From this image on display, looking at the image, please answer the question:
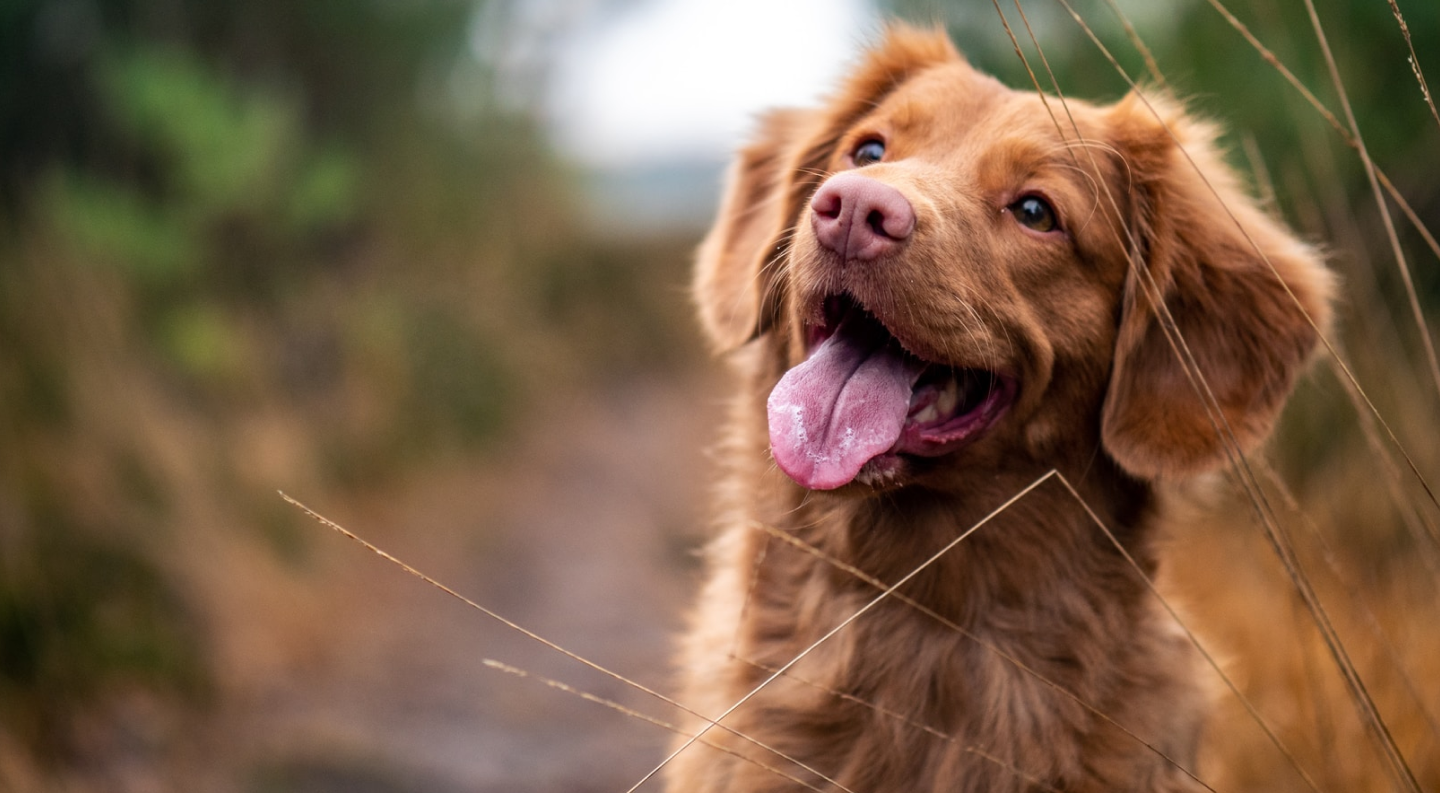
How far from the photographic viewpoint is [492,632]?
493 cm

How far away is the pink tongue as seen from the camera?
2068mm

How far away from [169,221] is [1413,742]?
16.4ft

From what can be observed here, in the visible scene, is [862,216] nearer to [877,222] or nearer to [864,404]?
[877,222]

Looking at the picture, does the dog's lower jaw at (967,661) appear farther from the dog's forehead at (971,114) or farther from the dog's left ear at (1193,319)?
the dog's forehead at (971,114)

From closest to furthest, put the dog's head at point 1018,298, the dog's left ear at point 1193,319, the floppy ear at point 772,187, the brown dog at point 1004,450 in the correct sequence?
the dog's head at point 1018,298, the brown dog at point 1004,450, the dog's left ear at point 1193,319, the floppy ear at point 772,187

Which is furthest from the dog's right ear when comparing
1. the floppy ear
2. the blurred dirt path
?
the blurred dirt path

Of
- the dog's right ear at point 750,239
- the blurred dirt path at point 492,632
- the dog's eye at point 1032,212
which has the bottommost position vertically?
the blurred dirt path at point 492,632

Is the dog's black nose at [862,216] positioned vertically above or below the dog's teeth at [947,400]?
above

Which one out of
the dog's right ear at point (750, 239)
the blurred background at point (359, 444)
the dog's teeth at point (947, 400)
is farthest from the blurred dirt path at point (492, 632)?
the dog's teeth at point (947, 400)

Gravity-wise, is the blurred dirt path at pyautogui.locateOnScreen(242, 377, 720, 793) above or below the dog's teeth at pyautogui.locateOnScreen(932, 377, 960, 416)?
below

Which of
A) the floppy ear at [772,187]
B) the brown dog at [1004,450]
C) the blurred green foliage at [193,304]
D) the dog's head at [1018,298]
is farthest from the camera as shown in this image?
the blurred green foliage at [193,304]

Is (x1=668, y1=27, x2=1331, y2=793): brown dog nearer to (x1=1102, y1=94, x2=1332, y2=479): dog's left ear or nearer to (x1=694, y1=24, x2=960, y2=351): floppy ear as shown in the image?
(x1=1102, y1=94, x2=1332, y2=479): dog's left ear

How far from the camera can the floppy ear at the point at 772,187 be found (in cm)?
267

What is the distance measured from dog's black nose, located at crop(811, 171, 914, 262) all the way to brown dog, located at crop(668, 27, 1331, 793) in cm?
8
